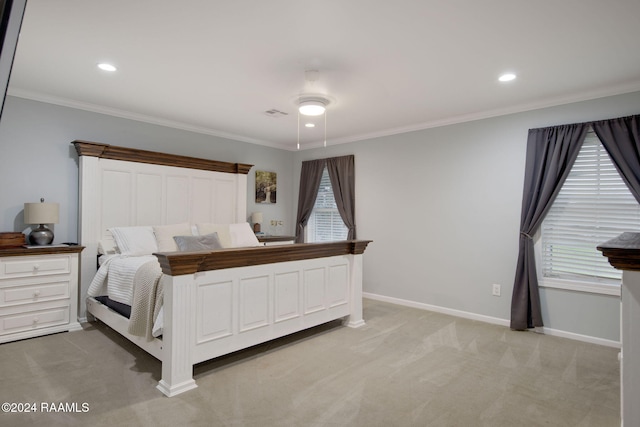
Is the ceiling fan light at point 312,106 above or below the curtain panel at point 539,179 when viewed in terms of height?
above

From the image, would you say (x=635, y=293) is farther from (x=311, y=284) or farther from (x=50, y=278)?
(x=50, y=278)

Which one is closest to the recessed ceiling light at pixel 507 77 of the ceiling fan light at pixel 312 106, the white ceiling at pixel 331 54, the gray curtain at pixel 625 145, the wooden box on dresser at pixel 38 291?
the white ceiling at pixel 331 54

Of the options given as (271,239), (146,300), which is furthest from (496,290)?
(146,300)

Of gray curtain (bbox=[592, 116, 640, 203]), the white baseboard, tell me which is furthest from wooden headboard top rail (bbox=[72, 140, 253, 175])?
gray curtain (bbox=[592, 116, 640, 203])

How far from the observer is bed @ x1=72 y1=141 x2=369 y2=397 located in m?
2.43

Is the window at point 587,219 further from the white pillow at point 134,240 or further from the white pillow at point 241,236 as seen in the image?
the white pillow at point 134,240

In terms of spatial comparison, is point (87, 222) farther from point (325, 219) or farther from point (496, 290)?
point (496, 290)

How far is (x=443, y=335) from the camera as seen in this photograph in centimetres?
359

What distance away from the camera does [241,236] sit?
473 cm

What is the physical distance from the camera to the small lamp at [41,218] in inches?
134

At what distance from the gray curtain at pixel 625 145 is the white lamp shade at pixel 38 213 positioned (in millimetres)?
5397

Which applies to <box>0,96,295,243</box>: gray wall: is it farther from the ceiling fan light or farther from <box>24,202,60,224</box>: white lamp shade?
the ceiling fan light

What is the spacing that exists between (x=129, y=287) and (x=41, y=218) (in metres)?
1.21

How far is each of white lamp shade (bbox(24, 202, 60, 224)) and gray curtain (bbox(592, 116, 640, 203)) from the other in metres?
5.40
